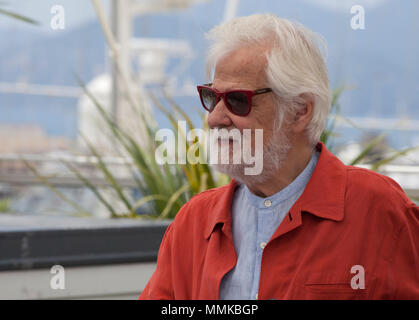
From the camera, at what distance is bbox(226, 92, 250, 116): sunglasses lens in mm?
1176

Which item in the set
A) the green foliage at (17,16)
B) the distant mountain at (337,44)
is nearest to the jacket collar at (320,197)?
the green foliage at (17,16)

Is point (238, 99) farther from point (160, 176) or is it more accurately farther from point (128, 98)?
point (128, 98)

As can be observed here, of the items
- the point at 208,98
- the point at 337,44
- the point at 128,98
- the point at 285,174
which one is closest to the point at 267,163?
the point at 285,174

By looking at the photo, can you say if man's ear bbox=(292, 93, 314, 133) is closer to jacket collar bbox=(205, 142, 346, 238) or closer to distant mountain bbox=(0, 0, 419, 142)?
jacket collar bbox=(205, 142, 346, 238)

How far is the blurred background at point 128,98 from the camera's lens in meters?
2.45

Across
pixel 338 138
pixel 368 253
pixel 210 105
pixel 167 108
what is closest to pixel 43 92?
pixel 167 108

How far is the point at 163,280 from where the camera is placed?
1.30m

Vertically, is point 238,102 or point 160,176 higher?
point 238,102

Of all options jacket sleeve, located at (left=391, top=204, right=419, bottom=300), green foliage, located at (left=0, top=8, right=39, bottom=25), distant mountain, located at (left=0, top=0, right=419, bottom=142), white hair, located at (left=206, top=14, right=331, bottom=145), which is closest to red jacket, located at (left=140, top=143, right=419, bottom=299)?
jacket sleeve, located at (left=391, top=204, right=419, bottom=300)

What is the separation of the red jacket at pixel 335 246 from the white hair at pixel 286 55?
13cm

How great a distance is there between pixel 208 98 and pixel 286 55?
18cm

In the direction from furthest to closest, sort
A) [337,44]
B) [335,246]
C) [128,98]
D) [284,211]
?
[337,44] < [128,98] < [284,211] < [335,246]

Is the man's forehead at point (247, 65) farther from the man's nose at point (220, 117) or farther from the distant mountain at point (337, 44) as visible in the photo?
the distant mountain at point (337, 44)
